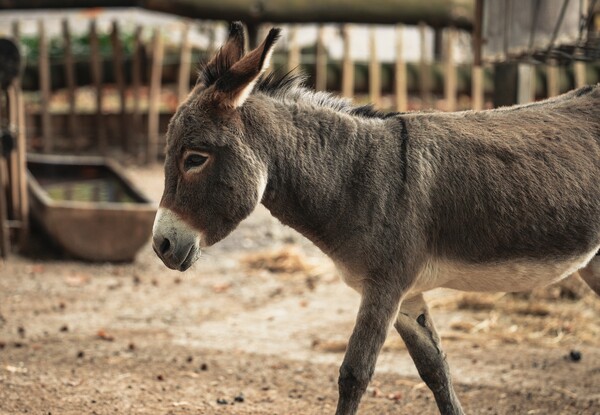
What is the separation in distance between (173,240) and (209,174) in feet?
1.10

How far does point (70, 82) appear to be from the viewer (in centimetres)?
1255

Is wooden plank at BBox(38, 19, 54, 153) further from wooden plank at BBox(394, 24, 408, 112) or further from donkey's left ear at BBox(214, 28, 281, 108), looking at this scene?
donkey's left ear at BBox(214, 28, 281, 108)

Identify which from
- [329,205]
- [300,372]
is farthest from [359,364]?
[300,372]

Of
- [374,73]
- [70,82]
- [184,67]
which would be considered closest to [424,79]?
[374,73]

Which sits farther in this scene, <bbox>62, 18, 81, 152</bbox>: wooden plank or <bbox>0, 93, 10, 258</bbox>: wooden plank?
<bbox>62, 18, 81, 152</bbox>: wooden plank

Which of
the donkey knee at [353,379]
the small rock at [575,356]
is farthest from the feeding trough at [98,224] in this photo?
the donkey knee at [353,379]

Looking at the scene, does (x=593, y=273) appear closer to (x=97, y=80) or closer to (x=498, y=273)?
(x=498, y=273)

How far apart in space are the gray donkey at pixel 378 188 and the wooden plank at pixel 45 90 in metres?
8.82

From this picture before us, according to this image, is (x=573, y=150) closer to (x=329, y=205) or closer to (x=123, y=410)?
(x=329, y=205)

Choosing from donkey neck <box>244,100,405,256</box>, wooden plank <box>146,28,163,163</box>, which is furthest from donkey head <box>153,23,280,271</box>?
wooden plank <box>146,28,163,163</box>

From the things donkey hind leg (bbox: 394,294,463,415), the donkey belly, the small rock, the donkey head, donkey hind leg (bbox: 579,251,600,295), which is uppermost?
the donkey head

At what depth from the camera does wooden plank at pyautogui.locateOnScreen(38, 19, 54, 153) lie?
1205cm

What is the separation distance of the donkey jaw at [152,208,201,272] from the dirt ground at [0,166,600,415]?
1.43 meters

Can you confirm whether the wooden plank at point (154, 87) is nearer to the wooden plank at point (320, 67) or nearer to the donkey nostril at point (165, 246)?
the wooden plank at point (320, 67)
